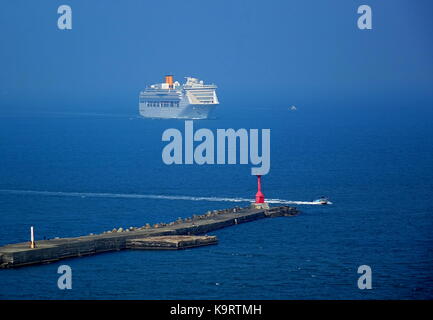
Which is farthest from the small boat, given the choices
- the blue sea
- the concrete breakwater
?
the concrete breakwater

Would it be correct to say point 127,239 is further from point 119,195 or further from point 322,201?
point 119,195

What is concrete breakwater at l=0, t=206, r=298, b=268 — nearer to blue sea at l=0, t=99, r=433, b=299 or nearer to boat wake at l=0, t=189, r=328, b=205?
blue sea at l=0, t=99, r=433, b=299

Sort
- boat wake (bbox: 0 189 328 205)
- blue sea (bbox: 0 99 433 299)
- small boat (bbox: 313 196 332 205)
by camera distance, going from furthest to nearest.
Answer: boat wake (bbox: 0 189 328 205) → small boat (bbox: 313 196 332 205) → blue sea (bbox: 0 99 433 299)

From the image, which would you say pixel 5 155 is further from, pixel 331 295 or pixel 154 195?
pixel 331 295

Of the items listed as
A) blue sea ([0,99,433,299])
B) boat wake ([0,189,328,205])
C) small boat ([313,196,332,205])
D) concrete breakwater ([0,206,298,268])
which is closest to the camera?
blue sea ([0,99,433,299])

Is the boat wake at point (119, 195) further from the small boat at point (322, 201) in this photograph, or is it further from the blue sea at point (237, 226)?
the small boat at point (322, 201)

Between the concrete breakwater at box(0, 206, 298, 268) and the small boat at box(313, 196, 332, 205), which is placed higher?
the small boat at box(313, 196, 332, 205)
